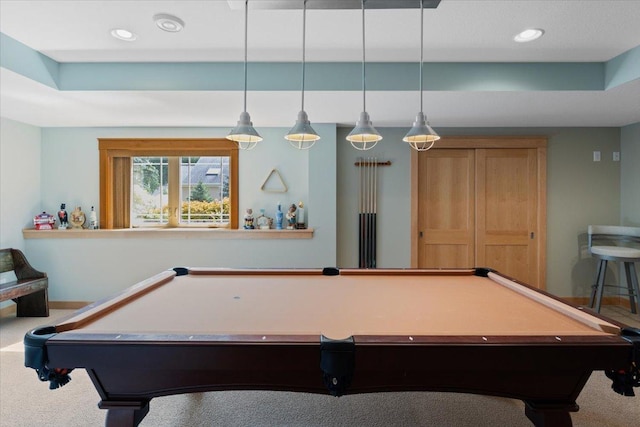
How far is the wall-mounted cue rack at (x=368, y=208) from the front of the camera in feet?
14.2

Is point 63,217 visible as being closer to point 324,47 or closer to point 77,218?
point 77,218

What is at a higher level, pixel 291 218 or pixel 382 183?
pixel 382 183

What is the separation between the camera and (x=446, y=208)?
4.37 metres

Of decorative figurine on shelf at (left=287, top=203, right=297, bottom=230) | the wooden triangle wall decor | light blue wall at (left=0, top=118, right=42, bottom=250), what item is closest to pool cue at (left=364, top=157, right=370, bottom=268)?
decorative figurine on shelf at (left=287, top=203, right=297, bottom=230)

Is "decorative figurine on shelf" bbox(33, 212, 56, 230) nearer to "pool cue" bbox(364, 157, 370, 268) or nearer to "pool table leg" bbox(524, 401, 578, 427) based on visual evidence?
"pool cue" bbox(364, 157, 370, 268)

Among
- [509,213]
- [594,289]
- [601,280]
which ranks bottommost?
[594,289]

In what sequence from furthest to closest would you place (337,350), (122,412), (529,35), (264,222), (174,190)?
(174,190)
(264,222)
(529,35)
(122,412)
(337,350)

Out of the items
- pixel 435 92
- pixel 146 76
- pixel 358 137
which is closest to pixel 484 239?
pixel 435 92

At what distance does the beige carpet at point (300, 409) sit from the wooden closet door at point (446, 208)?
203 cm

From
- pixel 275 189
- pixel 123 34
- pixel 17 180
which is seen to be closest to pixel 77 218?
pixel 17 180

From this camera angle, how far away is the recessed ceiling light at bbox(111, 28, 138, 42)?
2.43 m

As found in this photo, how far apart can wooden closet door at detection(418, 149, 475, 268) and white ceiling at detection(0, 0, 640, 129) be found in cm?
59

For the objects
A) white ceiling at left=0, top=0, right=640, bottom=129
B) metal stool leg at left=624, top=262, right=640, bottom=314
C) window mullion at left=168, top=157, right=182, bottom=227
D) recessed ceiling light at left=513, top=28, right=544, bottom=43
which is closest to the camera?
white ceiling at left=0, top=0, right=640, bottom=129

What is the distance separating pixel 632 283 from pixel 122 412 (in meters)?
4.89
